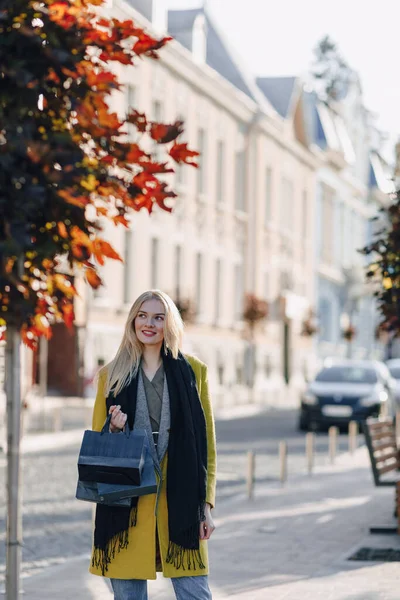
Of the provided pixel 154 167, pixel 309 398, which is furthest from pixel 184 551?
pixel 309 398

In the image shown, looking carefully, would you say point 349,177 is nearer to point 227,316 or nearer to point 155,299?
point 227,316

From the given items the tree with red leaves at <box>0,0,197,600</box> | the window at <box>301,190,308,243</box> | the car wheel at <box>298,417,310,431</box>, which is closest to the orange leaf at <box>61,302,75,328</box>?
the tree with red leaves at <box>0,0,197,600</box>

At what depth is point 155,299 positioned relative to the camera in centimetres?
620

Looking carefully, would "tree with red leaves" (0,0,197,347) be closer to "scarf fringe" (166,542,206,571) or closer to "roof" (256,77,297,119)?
"scarf fringe" (166,542,206,571)

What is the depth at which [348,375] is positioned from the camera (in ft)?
102

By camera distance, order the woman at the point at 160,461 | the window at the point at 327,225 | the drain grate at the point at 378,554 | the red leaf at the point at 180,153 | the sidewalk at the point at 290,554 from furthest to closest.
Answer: the window at the point at 327,225, the drain grate at the point at 378,554, the sidewalk at the point at 290,554, the red leaf at the point at 180,153, the woman at the point at 160,461

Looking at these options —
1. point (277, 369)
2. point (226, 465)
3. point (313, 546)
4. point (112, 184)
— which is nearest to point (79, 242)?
point (112, 184)

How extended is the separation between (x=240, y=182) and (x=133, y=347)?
4395cm

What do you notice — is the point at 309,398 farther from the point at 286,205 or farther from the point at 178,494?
the point at 286,205

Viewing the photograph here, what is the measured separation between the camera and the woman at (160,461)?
6.00 m

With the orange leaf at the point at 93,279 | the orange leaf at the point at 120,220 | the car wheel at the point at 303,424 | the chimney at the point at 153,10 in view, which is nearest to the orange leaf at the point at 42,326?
the orange leaf at the point at 93,279

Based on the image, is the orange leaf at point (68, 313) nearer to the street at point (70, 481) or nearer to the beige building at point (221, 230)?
the street at point (70, 481)

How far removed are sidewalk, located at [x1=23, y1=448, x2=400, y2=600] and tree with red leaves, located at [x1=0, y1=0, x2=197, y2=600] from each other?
9.23ft

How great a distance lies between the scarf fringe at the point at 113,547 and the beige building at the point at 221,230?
28.8m
